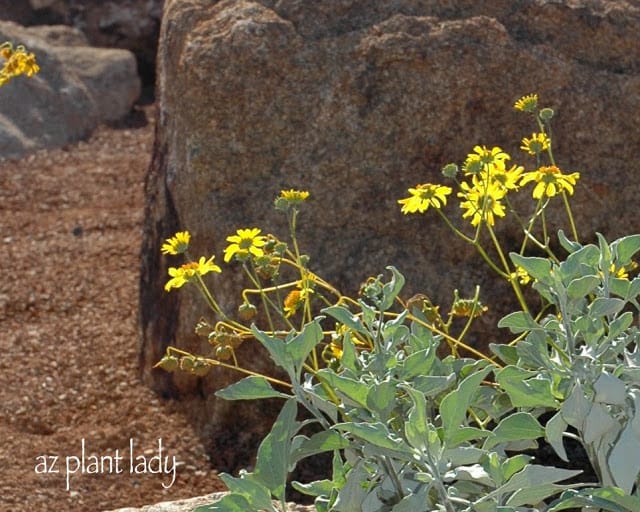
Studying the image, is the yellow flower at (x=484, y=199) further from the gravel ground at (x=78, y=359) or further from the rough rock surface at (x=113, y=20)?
the rough rock surface at (x=113, y=20)

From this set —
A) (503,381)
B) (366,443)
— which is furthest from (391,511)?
(503,381)

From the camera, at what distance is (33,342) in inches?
158

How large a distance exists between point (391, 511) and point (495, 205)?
0.69 meters

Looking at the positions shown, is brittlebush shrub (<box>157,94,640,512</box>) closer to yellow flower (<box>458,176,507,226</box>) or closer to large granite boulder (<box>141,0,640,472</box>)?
yellow flower (<box>458,176,507,226</box>)

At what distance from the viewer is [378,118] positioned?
10.8ft

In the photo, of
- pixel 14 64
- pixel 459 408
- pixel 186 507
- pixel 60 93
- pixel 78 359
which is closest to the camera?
pixel 459 408

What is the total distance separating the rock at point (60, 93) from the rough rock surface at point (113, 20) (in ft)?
1.17

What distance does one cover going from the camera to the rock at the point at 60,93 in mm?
5930

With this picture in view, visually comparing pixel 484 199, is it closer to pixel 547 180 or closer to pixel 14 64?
pixel 547 180

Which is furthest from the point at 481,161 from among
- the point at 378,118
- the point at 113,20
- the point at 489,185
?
the point at 113,20

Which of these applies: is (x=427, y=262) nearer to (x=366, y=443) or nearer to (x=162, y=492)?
(x=162, y=492)

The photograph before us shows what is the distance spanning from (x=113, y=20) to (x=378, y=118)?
4128mm

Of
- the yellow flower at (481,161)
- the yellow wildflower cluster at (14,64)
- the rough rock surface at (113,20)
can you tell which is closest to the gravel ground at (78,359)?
the yellow wildflower cluster at (14,64)

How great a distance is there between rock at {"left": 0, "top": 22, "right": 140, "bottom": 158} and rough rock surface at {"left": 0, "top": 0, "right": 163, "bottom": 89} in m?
0.36
